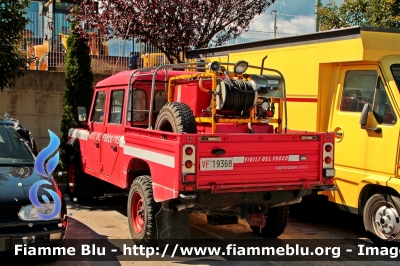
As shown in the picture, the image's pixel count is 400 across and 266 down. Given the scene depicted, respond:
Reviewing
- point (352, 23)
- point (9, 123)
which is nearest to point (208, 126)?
point (9, 123)

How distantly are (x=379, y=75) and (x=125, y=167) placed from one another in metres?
3.68

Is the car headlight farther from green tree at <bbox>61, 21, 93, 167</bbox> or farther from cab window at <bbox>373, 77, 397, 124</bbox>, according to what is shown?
green tree at <bbox>61, 21, 93, 167</bbox>

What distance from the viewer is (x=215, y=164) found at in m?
5.25

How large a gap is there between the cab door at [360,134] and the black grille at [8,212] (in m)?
4.44

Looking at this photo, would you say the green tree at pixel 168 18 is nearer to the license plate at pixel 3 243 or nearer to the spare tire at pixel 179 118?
the spare tire at pixel 179 118

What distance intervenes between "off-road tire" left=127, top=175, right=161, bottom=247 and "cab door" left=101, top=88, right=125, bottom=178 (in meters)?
0.78

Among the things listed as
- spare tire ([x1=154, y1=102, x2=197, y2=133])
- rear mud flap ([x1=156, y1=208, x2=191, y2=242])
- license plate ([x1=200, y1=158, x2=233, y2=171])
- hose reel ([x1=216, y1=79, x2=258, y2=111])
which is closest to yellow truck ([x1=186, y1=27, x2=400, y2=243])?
hose reel ([x1=216, y1=79, x2=258, y2=111])

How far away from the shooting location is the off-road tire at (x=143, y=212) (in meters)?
5.76

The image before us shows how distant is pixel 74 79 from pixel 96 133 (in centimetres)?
409

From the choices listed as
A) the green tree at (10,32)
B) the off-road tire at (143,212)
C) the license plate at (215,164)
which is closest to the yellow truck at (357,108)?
the license plate at (215,164)

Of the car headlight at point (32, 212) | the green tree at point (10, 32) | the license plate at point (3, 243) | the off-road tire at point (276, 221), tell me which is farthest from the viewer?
the green tree at point (10, 32)

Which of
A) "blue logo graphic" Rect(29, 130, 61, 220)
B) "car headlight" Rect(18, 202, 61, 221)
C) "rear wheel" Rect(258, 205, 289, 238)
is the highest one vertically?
"blue logo graphic" Rect(29, 130, 61, 220)

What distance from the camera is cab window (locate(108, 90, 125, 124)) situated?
23.8ft

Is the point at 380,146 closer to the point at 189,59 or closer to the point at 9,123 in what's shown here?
the point at 9,123
